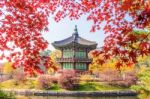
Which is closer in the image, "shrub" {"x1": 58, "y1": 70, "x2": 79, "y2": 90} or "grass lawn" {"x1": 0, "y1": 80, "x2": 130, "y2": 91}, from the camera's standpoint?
"shrub" {"x1": 58, "y1": 70, "x2": 79, "y2": 90}

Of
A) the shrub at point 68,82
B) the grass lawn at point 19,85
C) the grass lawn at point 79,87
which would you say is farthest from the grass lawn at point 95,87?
the grass lawn at point 19,85

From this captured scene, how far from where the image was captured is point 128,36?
8500 mm

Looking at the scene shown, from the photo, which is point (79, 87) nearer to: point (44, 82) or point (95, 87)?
point (95, 87)

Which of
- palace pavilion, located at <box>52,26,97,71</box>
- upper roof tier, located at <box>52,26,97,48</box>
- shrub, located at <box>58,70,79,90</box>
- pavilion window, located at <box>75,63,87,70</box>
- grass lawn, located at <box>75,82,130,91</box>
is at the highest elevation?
upper roof tier, located at <box>52,26,97,48</box>

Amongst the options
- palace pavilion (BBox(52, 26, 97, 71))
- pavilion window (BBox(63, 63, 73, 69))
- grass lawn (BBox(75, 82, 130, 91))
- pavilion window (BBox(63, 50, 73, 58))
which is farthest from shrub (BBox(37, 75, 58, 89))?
pavilion window (BBox(63, 50, 73, 58))

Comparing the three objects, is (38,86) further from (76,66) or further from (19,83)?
(76,66)

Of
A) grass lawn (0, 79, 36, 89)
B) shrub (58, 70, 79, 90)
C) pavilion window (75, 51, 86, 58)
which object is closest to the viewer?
shrub (58, 70, 79, 90)

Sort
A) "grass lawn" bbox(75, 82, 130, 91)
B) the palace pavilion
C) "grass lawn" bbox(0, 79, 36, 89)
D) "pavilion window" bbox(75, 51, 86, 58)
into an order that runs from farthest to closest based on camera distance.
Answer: "pavilion window" bbox(75, 51, 86, 58)
the palace pavilion
"grass lawn" bbox(0, 79, 36, 89)
"grass lawn" bbox(75, 82, 130, 91)

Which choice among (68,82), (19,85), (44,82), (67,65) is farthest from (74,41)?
(44,82)

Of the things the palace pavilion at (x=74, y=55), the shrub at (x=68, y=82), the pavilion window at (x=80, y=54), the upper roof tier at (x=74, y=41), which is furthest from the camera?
the upper roof tier at (x=74, y=41)

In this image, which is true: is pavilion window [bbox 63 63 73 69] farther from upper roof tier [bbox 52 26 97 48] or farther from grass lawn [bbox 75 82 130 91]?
grass lawn [bbox 75 82 130 91]

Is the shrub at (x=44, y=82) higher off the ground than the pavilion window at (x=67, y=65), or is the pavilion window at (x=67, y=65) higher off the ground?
the pavilion window at (x=67, y=65)

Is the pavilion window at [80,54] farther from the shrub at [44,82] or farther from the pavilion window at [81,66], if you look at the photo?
the shrub at [44,82]

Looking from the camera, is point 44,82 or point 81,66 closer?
point 44,82
